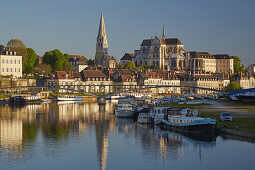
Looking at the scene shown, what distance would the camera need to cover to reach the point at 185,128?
51125 millimetres

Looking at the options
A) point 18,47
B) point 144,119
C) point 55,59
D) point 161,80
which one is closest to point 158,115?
point 144,119

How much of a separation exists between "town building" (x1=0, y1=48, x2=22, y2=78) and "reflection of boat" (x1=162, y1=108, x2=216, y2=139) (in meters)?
78.0

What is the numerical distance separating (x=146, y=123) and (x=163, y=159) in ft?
71.7

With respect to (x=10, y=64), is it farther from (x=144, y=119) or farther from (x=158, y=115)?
(x=158, y=115)

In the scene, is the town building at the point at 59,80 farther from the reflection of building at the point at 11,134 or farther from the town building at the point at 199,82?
the reflection of building at the point at 11,134

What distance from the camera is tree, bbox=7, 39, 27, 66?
13766cm

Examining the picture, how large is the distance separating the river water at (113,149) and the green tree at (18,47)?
79890 millimetres

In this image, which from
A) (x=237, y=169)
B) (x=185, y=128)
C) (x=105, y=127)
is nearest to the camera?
(x=237, y=169)

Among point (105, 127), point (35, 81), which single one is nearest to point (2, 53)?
point (35, 81)

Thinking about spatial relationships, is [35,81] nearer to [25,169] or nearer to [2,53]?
[2,53]

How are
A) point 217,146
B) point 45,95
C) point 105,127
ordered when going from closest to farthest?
point 217,146, point 105,127, point 45,95

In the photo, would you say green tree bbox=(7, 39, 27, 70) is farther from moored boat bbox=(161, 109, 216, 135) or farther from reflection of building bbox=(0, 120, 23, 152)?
moored boat bbox=(161, 109, 216, 135)

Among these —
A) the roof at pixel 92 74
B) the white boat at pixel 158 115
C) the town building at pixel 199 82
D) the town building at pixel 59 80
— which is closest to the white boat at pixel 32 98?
the town building at pixel 59 80

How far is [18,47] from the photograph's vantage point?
139125mm
